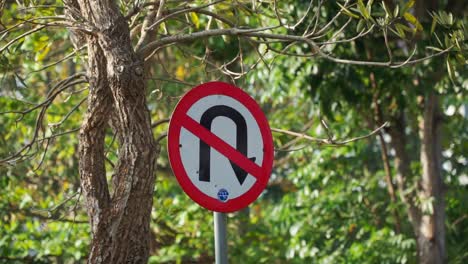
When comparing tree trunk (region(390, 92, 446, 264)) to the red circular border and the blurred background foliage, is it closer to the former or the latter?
the blurred background foliage

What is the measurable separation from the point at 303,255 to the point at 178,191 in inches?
79.7

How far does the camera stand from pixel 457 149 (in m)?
13.2

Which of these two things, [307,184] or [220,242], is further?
[307,184]

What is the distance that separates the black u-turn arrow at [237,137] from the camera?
5.93m

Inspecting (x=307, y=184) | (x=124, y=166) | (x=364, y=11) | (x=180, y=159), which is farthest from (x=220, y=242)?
(x=307, y=184)

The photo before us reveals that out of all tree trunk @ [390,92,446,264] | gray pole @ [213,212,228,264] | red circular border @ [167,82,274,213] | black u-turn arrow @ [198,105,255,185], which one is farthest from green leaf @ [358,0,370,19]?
tree trunk @ [390,92,446,264]

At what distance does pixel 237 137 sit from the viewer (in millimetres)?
6066

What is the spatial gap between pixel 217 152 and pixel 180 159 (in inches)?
8.1

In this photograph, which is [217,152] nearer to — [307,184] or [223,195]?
[223,195]

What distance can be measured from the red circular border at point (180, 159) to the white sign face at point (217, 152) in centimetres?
2

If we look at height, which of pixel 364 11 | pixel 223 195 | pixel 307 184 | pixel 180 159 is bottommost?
pixel 223 195

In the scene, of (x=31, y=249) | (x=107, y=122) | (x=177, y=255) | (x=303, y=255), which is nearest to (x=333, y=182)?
(x=303, y=255)

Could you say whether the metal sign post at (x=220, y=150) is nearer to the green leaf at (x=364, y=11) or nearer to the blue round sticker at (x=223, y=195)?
the blue round sticker at (x=223, y=195)

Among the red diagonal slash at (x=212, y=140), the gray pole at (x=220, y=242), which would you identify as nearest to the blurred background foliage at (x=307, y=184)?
the red diagonal slash at (x=212, y=140)
